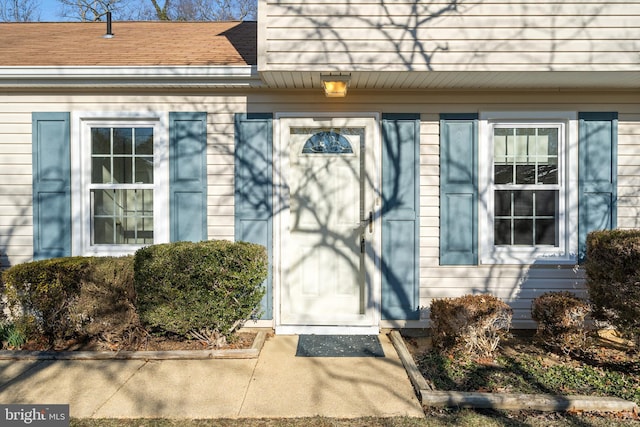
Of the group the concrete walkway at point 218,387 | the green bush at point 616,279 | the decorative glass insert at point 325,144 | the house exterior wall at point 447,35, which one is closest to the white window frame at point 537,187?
the green bush at point 616,279

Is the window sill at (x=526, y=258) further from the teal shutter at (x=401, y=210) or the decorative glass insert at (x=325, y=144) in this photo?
the decorative glass insert at (x=325, y=144)

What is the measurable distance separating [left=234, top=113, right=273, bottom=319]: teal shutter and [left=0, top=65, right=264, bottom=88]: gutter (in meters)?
0.46

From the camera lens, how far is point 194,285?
161 inches

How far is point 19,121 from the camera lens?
16.0 ft

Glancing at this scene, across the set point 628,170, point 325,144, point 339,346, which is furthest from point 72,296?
point 628,170

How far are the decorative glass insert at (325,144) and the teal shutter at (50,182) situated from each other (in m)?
2.74

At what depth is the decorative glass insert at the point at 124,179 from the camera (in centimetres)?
498

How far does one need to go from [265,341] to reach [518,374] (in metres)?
2.47

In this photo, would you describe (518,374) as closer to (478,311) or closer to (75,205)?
(478,311)

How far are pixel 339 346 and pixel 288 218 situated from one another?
4.96 feet

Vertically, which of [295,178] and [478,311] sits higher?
[295,178]

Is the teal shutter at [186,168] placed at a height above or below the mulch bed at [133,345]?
above

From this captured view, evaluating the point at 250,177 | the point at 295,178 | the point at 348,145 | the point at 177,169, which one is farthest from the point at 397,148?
the point at 177,169

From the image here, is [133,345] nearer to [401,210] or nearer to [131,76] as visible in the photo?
[131,76]
